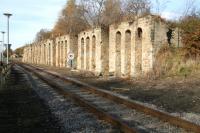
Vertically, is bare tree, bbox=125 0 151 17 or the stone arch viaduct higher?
bare tree, bbox=125 0 151 17

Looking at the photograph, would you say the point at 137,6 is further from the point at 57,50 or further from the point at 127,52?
the point at 127,52

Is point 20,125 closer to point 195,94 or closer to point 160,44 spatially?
point 195,94

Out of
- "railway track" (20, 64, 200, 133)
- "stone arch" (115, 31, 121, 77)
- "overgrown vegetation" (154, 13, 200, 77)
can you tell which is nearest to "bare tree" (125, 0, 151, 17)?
"stone arch" (115, 31, 121, 77)

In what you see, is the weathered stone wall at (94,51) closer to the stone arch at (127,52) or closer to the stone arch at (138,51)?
the stone arch at (127,52)

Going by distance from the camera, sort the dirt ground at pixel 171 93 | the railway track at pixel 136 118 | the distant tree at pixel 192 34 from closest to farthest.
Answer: the railway track at pixel 136 118 < the dirt ground at pixel 171 93 < the distant tree at pixel 192 34

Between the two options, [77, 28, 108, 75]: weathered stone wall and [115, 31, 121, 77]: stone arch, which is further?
[77, 28, 108, 75]: weathered stone wall

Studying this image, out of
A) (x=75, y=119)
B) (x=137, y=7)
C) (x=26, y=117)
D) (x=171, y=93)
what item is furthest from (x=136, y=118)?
(x=137, y=7)

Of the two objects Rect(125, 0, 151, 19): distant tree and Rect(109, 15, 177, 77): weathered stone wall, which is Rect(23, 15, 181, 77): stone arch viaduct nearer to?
Rect(109, 15, 177, 77): weathered stone wall

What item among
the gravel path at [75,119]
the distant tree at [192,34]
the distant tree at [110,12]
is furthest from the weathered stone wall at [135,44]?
the distant tree at [110,12]

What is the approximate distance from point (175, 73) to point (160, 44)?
12.3 feet

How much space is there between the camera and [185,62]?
23.5 m

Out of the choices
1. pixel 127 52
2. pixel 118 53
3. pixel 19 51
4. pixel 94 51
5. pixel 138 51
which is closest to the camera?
pixel 138 51

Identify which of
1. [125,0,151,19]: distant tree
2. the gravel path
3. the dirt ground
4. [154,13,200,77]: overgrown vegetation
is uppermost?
[125,0,151,19]: distant tree

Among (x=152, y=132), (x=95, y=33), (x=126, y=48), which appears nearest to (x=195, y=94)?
(x=152, y=132)
